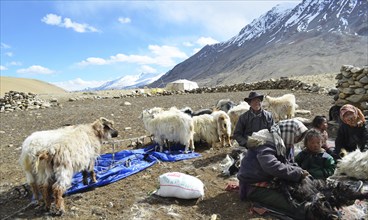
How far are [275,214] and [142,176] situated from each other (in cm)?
279

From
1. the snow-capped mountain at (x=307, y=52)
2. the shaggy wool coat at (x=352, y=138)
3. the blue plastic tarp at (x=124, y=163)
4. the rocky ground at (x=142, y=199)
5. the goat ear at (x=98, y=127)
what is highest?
the snow-capped mountain at (x=307, y=52)

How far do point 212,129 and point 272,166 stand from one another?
398 centimetres

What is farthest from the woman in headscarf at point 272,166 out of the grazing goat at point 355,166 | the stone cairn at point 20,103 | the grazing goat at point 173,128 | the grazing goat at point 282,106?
the stone cairn at point 20,103

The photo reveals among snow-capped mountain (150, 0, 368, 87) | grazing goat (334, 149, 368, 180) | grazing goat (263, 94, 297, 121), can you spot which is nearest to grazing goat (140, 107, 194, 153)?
Result: grazing goat (263, 94, 297, 121)

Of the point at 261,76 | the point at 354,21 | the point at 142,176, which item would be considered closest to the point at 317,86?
the point at 142,176

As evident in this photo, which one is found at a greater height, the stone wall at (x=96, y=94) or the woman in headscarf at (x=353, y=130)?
the stone wall at (x=96, y=94)

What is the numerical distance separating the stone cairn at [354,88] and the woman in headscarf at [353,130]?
12.3 feet

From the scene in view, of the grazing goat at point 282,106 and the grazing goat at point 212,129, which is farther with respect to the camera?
the grazing goat at point 282,106

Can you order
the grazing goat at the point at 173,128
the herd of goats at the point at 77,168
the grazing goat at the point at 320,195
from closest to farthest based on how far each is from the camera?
the grazing goat at the point at 320,195 → the herd of goats at the point at 77,168 → the grazing goat at the point at 173,128

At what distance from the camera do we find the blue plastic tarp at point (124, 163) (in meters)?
6.02

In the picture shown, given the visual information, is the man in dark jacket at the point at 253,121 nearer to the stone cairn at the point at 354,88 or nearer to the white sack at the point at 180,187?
the white sack at the point at 180,187

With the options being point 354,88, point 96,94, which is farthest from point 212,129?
point 96,94

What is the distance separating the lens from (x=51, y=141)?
16.3 ft

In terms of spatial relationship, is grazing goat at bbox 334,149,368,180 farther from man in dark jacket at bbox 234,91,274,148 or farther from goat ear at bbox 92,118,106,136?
goat ear at bbox 92,118,106,136
